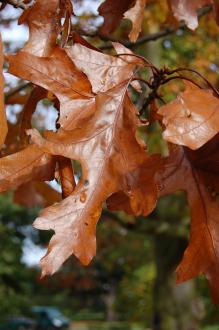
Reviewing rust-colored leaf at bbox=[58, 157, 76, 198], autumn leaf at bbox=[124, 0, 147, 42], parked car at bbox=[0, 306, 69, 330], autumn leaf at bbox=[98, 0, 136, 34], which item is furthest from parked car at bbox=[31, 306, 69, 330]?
rust-colored leaf at bbox=[58, 157, 76, 198]

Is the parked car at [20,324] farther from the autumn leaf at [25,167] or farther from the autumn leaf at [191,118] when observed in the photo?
the autumn leaf at [191,118]

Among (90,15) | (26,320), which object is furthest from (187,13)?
(26,320)

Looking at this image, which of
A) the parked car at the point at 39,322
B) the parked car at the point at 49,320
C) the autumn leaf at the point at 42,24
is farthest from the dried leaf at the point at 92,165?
the parked car at the point at 49,320

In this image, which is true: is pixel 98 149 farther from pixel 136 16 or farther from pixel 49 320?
pixel 49 320

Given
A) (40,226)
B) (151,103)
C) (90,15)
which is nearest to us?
(40,226)

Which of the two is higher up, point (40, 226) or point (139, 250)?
point (40, 226)

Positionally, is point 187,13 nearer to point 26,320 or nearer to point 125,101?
point 125,101

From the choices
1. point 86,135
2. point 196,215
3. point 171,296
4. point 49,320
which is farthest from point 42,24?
point 49,320

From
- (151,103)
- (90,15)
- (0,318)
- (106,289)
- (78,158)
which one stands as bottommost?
(106,289)
